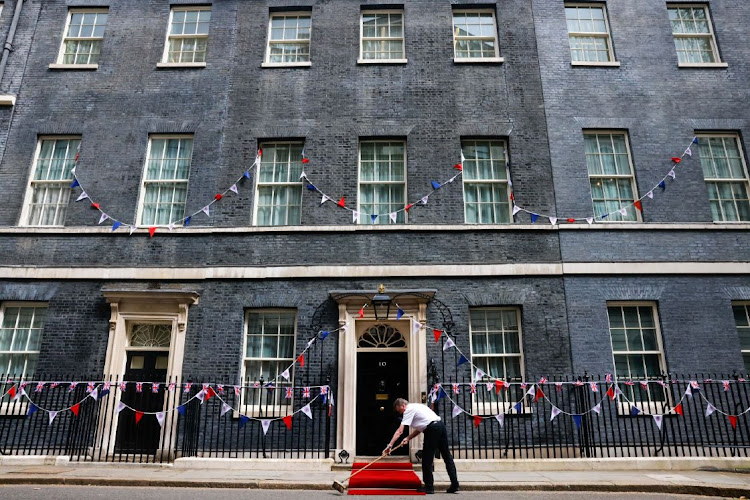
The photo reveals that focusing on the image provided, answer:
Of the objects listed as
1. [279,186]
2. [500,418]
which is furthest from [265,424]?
[279,186]

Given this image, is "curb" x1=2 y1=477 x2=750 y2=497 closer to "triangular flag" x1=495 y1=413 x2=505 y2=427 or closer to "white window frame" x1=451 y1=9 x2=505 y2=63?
"triangular flag" x1=495 y1=413 x2=505 y2=427

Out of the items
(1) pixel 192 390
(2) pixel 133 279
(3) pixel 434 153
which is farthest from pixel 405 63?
(1) pixel 192 390

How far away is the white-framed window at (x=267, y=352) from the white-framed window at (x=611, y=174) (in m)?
7.65

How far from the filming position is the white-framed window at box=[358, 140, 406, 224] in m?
12.1

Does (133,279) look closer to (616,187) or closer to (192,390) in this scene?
(192,390)

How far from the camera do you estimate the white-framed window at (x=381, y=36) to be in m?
13.3

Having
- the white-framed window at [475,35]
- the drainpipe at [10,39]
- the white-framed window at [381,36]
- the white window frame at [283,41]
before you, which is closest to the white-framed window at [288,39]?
the white window frame at [283,41]

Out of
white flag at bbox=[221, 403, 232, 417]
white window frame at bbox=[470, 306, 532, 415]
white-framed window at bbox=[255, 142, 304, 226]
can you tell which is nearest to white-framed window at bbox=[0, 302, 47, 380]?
white flag at bbox=[221, 403, 232, 417]

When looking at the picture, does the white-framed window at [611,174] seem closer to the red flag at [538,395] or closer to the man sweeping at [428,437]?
the red flag at [538,395]

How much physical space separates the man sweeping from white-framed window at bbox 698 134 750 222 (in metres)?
→ 8.72

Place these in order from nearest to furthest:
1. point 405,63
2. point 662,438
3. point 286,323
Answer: point 662,438 < point 286,323 < point 405,63

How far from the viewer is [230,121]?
12727 millimetres

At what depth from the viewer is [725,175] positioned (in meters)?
12.3

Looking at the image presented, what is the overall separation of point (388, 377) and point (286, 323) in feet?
8.39
